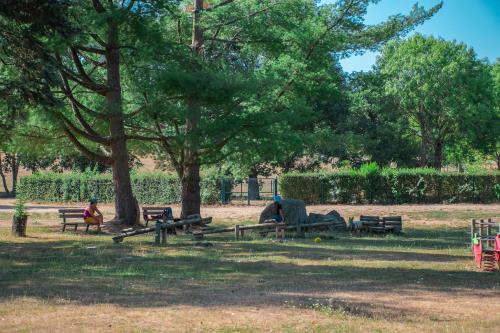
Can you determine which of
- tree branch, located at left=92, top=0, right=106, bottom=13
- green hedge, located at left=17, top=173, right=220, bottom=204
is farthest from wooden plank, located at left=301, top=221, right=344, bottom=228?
green hedge, located at left=17, top=173, right=220, bottom=204

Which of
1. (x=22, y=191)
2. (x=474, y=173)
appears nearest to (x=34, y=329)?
(x=474, y=173)

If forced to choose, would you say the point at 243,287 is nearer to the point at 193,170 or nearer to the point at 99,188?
the point at 193,170

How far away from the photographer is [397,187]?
1657 inches

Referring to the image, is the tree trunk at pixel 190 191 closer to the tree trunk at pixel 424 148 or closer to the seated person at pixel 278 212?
the seated person at pixel 278 212

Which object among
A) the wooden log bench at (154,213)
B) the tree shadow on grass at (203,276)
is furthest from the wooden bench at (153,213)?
the tree shadow on grass at (203,276)

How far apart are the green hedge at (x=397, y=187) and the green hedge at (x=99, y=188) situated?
6911 millimetres

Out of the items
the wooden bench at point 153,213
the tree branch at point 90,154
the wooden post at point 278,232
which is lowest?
the wooden post at point 278,232

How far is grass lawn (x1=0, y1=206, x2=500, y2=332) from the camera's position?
28.8 ft

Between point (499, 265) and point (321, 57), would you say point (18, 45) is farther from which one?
point (321, 57)

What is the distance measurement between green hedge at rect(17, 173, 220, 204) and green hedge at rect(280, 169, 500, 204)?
6.91m

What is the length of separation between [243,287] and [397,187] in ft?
104

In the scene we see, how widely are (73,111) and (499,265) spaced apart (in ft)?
57.4

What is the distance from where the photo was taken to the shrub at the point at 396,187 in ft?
138

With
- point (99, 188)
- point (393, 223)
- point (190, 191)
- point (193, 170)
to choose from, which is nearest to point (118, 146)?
point (193, 170)
